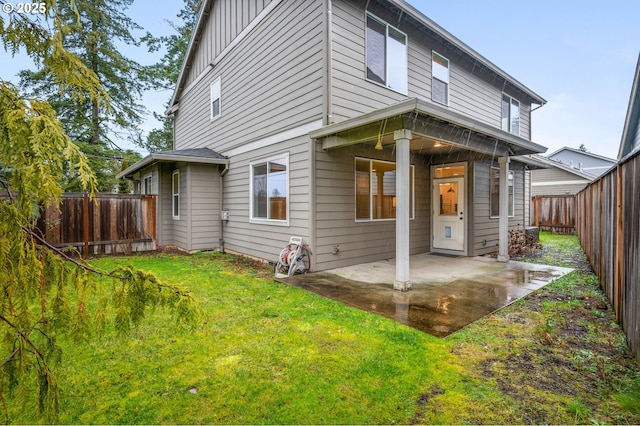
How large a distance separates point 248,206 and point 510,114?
971cm

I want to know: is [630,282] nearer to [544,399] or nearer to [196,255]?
[544,399]

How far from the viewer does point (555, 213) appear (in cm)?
1538

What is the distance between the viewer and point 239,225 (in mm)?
8711

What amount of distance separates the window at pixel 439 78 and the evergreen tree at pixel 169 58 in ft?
52.9

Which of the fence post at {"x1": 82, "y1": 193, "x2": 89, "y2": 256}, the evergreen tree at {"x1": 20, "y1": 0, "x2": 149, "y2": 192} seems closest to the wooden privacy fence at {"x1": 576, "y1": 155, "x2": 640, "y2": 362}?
the fence post at {"x1": 82, "y1": 193, "x2": 89, "y2": 256}

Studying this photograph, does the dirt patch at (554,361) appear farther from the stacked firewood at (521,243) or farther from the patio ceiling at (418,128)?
the stacked firewood at (521,243)

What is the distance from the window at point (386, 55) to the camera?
6820 millimetres

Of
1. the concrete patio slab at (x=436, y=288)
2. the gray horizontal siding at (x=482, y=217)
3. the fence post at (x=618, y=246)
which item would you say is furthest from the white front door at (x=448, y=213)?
the fence post at (x=618, y=246)

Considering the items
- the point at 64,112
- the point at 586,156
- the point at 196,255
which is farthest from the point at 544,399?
the point at 586,156

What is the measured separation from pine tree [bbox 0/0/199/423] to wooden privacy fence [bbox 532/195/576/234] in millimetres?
17936

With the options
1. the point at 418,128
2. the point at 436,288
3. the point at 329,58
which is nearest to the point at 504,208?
the point at 436,288

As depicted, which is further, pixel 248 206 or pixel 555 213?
pixel 555 213

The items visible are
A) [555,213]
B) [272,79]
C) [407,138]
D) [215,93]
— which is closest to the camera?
[407,138]
